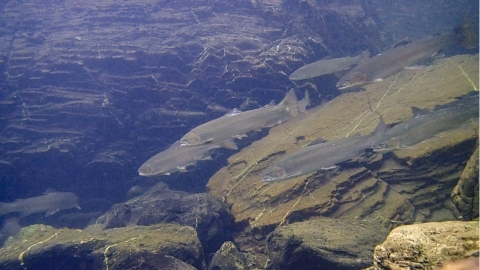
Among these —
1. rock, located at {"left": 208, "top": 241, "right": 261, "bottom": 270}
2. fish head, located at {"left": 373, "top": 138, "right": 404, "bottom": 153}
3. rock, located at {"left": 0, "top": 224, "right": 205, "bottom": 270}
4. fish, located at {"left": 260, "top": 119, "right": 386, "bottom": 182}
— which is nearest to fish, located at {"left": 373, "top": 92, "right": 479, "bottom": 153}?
fish head, located at {"left": 373, "top": 138, "right": 404, "bottom": 153}

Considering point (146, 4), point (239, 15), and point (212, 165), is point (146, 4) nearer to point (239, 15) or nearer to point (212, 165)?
point (239, 15)

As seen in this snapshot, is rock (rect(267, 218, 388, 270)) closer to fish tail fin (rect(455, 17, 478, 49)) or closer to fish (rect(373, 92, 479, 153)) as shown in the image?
fish (rect(373, 92, 479, 153))

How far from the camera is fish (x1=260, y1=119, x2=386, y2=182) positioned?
556 centimetres

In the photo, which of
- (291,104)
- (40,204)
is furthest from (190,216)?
(40,204)

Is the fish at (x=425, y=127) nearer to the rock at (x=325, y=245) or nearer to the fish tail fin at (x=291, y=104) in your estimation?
the rock at (x=325, y=245)

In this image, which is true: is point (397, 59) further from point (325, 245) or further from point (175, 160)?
point (175, 160)

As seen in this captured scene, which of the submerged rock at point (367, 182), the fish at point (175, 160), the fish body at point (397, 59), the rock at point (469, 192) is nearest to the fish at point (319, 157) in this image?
the submerged rock at point (367, 182)

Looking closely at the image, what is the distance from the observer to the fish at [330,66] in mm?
9391

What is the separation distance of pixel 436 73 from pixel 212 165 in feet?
30.2

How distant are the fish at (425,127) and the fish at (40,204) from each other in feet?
37.5

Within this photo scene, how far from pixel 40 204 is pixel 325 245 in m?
11.1

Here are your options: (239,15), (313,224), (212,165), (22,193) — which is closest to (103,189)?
(22,193)

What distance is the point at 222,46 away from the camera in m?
13.1

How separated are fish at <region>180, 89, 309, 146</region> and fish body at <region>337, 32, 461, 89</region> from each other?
69.8 inches
